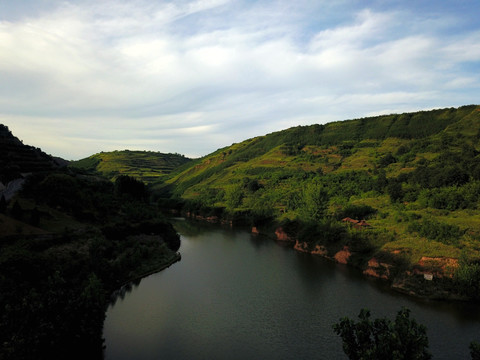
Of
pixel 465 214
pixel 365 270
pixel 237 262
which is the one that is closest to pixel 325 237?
pixel 365 270

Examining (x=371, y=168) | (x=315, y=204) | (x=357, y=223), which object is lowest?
(x=357, y=223)

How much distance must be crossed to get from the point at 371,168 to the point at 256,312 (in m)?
90.1

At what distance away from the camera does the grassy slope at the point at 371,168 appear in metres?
64.4

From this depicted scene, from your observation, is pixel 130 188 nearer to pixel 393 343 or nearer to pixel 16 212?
pixel 16 212

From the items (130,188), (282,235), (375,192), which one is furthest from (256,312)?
(130,188)

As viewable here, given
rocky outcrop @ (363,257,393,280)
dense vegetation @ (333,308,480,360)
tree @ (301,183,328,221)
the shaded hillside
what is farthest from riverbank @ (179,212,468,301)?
the shaded hillside

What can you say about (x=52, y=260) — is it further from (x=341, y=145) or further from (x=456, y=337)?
(x=341, y=145)

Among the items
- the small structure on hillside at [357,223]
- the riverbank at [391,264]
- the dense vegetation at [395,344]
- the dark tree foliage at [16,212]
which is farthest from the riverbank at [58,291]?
the small structure on hillside at [357,223]

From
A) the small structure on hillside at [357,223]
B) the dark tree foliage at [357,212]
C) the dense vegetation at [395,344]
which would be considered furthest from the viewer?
the dark tree foliage at [357,212]

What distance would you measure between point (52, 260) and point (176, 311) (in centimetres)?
1800

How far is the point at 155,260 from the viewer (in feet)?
213

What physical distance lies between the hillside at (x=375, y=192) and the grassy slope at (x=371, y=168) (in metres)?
0.32

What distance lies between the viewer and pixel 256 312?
144 ft

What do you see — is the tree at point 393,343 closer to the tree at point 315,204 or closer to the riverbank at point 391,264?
the riverbank at point 391,264
